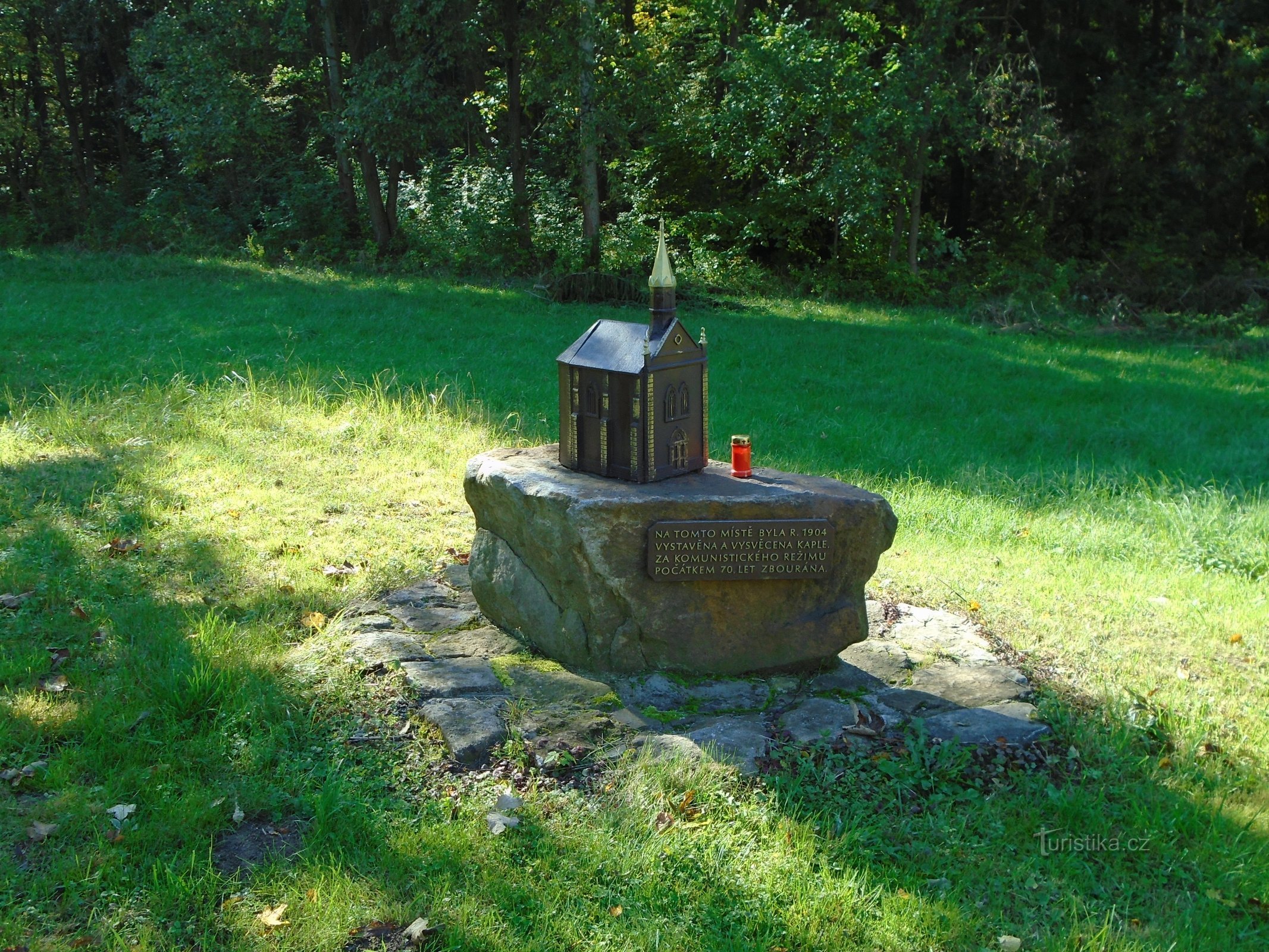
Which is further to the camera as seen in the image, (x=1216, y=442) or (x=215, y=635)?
(x=1216, y=442)

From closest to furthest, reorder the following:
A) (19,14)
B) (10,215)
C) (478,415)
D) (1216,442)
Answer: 1. (478,415)
2. (1216,442)
3. (19,14)
4. (10,215)

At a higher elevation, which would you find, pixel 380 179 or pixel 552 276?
pixel 380 179

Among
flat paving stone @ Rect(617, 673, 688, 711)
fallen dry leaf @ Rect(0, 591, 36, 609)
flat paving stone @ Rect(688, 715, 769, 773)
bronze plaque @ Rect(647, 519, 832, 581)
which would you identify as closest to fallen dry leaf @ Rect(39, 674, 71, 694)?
fallen dry leaf @ Rect(0, 591, 36, 609)

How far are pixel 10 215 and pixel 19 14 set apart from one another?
14.2 ft

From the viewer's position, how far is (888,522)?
17.3ft

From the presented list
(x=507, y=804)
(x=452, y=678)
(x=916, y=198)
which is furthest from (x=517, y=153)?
(x=507, y=804)

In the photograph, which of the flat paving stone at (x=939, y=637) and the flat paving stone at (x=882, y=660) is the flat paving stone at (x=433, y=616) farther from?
the flat paving stone at (x=939, y=637)

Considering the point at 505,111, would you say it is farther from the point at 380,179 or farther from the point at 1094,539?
the point at 1094,539

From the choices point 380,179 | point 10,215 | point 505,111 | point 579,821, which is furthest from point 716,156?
point 579,821

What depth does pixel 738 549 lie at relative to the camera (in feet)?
16.6

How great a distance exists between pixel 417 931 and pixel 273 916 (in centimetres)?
46

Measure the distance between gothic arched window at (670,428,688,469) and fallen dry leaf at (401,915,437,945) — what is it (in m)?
2.52

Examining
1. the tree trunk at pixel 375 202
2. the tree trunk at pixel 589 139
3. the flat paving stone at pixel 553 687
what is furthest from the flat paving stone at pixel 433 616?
the tree trunk at pixel 375 202

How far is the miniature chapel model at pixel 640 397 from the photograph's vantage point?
17.0 ft
